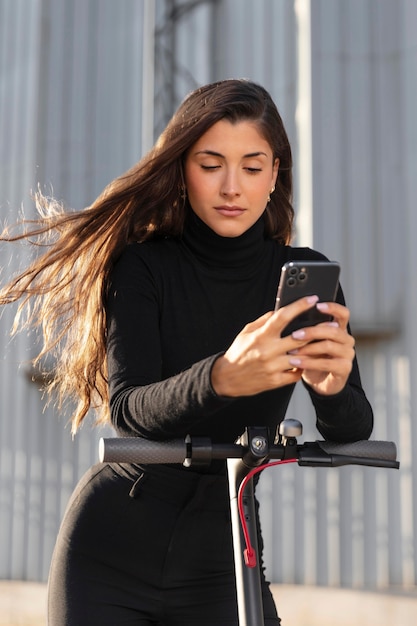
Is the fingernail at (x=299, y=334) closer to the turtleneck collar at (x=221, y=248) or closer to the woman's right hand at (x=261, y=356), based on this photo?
the woman's right hand at (x=261, y=356)

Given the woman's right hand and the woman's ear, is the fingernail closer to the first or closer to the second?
the woman's right hand

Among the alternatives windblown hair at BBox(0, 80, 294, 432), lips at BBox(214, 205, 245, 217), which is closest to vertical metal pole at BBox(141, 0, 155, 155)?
windblown hair at BBox(0, 80, 294, 432)

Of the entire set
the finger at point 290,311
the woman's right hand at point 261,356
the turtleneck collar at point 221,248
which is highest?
the turtleneck collar at point 221,248

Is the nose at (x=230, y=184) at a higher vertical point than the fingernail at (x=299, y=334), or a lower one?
higher

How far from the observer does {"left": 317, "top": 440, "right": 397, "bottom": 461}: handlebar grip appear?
146cm

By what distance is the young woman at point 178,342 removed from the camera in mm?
1738

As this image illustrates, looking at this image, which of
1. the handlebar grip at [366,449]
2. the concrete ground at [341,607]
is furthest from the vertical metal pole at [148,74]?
the handlebar grip at [366,449]

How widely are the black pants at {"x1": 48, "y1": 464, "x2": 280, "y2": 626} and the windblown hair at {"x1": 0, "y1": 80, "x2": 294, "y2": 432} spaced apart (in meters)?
0.29

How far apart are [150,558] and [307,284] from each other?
697 mm

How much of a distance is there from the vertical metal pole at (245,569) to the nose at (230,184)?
52 centimetres

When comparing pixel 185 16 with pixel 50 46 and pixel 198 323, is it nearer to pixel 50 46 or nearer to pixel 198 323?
pixel 50 46

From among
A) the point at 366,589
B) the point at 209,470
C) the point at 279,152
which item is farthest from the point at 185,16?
the point at 209,470

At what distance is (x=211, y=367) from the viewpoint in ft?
4.61

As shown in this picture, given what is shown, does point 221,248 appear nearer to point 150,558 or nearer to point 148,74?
point 150,558
